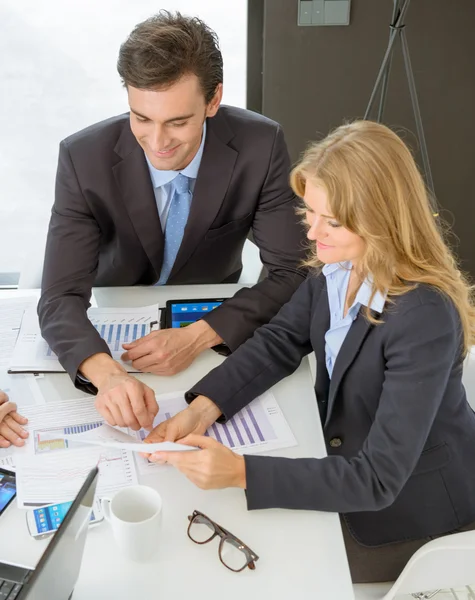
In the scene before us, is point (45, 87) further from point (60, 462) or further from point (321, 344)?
point (60, 462)

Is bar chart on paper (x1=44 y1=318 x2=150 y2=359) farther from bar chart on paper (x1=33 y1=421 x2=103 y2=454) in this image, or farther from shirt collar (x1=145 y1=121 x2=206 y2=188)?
shirt collar (x1=145 y1=121 x2=206 y2=188)

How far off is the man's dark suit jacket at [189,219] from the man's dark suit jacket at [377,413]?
0.19 meters

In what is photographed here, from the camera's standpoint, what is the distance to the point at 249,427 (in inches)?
56.4

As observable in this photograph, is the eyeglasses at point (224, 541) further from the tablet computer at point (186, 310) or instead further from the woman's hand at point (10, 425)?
the tablet computer at point (186, 310)

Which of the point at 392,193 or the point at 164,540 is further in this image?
the point at 392,193

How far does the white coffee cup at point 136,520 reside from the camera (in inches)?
41.8

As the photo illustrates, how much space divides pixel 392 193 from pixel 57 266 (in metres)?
0.95

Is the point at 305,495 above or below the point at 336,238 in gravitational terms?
below

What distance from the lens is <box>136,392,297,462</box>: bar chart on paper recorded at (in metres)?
1.37

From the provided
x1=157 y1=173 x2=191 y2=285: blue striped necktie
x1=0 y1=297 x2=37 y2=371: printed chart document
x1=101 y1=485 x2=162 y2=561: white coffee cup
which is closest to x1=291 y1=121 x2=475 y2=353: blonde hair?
x1=101 y1=485 x2=162 y2=561: white coffee cup

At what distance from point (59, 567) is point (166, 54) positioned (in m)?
1.18

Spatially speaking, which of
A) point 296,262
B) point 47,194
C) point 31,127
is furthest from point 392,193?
point 31,127

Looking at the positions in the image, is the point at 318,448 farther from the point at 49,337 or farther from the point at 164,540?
the point at 49,337

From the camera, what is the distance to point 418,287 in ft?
4.31
